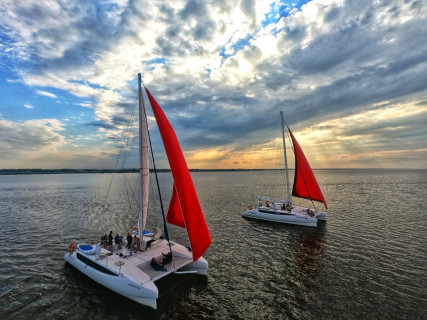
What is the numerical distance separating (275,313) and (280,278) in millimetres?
4205

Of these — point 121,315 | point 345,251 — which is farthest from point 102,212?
point 345,251

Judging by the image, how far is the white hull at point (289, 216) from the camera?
30970 millimetres

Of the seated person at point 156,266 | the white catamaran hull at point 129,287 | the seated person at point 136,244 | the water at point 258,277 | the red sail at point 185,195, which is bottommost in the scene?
the water at point 258,277

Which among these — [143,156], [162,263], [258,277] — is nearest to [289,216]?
[258,277]

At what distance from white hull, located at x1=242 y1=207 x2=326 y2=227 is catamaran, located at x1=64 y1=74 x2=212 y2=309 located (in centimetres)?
1981

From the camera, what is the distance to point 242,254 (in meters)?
21.5

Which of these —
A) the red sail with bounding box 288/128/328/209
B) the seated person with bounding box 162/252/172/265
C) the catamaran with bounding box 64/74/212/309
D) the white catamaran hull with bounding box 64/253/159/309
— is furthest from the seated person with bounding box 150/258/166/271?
the red sail with bounding box 288/128/328/209

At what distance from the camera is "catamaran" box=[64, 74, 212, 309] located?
13.6 metres

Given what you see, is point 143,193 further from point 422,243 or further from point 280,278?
point 422,243

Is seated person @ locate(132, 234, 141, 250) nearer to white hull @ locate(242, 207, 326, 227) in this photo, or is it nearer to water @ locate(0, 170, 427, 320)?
water @ locate(0, 170, 427, 320)

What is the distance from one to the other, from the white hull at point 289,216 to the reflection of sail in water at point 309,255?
2210mm

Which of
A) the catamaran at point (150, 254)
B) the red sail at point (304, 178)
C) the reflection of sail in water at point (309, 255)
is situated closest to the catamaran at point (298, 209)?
the red sail at point (304, 178)

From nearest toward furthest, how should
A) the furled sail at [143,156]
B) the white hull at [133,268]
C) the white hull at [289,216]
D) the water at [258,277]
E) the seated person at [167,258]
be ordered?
the white hull at [133,268] < the water at [258,277] < the seated person at [167,258] < the furled sail at [143,156] < the white hull at [289,216]

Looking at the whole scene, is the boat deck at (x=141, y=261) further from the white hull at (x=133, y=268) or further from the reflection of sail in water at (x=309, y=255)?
the reflection of sail in water at (x=309, y=255)
